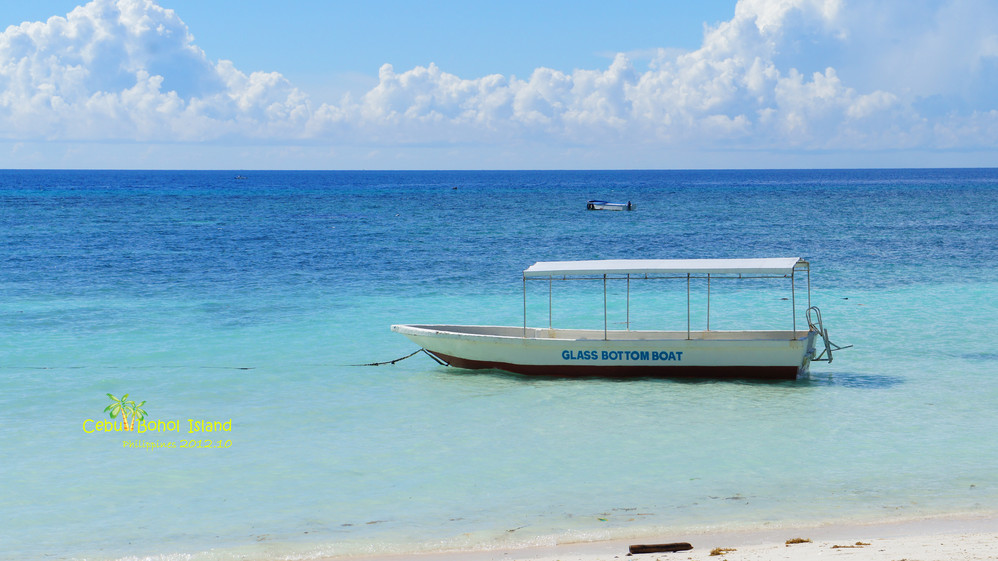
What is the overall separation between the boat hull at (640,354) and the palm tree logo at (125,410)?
533 centimetres

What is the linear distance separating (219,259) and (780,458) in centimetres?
3228

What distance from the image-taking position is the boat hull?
671 inches

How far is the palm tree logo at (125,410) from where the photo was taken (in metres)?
15.5

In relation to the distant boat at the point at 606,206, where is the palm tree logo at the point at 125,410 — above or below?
below

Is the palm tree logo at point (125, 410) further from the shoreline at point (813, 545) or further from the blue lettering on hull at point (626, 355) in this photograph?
the blue lettering on hull at point (626, 355)

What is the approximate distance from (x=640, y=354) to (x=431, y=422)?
4.55m

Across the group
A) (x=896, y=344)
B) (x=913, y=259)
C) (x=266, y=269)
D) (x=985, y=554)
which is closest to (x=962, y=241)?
(x=913, y=259)

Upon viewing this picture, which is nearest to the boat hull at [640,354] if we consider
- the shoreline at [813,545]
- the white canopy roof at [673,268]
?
the white canopy roof at [673,268]

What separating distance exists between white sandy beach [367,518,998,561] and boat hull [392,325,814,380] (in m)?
7.08

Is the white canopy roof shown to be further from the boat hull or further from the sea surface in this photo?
the sea surface

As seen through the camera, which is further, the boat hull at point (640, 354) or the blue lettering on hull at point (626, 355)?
the blue lettering on hull at point (626, 355)

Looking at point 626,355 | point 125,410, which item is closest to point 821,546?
point 626,355

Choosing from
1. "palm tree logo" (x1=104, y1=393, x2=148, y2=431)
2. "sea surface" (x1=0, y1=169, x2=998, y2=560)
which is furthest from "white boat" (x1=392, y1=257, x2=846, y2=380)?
"palm tree logo" (x1=104, y1=393, x2=148, y2=431)

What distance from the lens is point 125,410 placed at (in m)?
16.1
